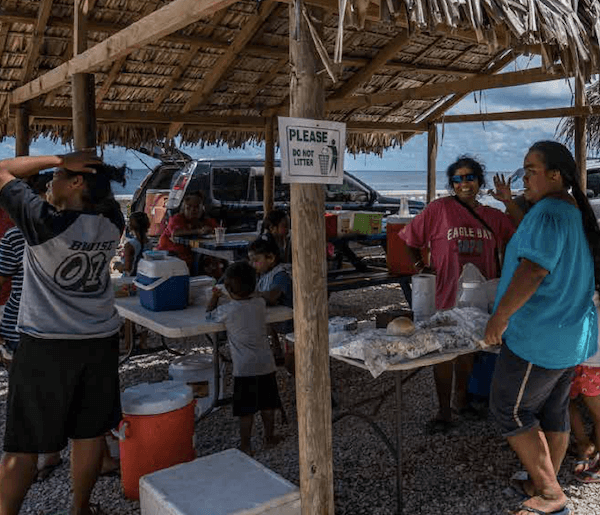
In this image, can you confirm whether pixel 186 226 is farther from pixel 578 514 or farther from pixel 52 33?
pixel 578 514

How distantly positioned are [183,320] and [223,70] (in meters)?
4.57

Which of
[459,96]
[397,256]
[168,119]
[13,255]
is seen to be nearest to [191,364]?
[13,255]

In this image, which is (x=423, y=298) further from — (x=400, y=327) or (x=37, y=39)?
(x=37, y=39)

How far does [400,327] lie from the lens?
306 centimetres

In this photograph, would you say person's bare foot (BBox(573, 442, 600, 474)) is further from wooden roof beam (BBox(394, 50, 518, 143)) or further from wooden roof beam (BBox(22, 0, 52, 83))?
wooden roof beam (BBox(394, 50, 518, 143))

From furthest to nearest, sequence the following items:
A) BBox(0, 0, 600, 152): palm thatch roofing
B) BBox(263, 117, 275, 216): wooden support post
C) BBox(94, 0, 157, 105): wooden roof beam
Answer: BBox(263, 117, 275, 216): wooden support post < BBox(94, 0, 157, 105): wooden roof beam < BBox(0, 0, 600, 152): palm thatch roofing

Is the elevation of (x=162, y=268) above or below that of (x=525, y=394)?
above

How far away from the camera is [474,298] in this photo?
11.4ft

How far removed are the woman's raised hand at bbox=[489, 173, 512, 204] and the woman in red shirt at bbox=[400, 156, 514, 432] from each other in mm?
94

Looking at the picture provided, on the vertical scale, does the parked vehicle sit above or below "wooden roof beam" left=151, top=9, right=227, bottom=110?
below

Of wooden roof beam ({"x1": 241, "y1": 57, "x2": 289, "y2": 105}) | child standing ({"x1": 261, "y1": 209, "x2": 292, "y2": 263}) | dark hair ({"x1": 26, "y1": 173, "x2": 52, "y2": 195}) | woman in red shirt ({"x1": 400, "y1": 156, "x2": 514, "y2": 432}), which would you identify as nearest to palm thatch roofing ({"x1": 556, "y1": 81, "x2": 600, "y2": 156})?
wooden roof beam ({"x1": 241, "y1": 57, "x2": 289, "y2": 105})

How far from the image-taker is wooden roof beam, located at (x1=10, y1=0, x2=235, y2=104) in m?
2.87

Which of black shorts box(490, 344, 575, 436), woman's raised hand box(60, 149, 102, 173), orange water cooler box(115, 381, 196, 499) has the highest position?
woman's raised hand box(60, 149, 102, 173)

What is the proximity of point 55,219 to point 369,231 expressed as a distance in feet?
15.5
